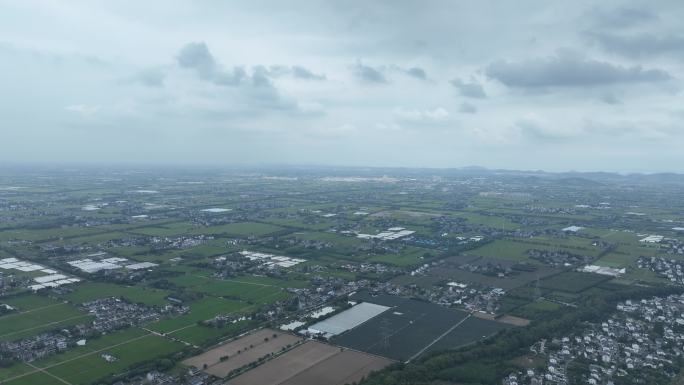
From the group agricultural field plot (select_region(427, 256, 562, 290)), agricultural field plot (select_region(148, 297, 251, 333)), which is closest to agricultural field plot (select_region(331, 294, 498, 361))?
agricultural field plot (select_region(427, 256, 562, 290))

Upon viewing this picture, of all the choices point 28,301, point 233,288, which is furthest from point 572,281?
point 28,301

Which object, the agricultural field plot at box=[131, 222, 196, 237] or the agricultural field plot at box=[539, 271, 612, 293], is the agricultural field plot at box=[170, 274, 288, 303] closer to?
the agricultural field plot at box=[131, 222, 196, 237]

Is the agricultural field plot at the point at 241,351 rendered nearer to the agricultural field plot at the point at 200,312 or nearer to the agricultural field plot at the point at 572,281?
the agricultural field plot at the point at 200,312

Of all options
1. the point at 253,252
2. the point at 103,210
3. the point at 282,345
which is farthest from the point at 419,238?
the point at 103,210

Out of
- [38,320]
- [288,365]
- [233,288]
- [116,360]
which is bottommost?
[116,360]

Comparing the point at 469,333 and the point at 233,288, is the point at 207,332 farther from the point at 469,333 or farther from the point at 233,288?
the point at 469,333

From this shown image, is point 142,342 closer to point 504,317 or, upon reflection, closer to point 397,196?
point 504,317
